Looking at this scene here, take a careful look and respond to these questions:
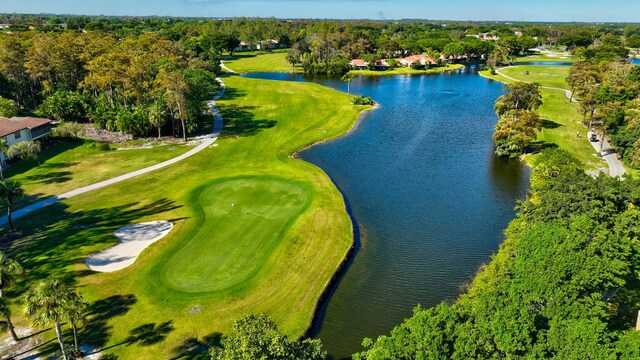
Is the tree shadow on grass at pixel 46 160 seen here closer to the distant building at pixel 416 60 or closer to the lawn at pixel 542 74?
the lawn at pixel 542 74

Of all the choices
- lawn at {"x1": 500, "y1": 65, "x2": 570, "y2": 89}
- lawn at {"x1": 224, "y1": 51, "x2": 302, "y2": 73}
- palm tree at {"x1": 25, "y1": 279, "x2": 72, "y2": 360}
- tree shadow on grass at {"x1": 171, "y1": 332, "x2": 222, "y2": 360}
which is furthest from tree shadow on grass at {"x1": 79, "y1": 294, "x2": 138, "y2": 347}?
lawn at {"x1": 500, "y1": 65, "x2": 570, "y2": 89}

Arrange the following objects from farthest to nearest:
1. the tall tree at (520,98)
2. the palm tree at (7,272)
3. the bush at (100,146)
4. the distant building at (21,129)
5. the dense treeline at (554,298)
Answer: the tall tree at (520,98) → the bush at (100,146) → the distant building at (21,129) → the palm tree at (7,272) → the dense treeline at (554,298)

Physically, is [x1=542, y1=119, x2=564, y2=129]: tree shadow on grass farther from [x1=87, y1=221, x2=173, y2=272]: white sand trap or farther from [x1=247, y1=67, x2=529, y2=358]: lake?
[x1=87, y1=221, x2=173, y2=272]: white sand trap

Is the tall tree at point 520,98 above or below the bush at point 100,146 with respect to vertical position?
above

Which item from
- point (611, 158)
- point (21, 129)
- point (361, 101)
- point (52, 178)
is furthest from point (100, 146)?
point (611, 158)

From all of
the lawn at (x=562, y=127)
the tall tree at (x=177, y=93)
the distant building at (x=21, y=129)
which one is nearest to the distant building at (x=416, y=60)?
the lawn at (x=562, y=127)

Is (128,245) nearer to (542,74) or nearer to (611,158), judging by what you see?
(611,158)
